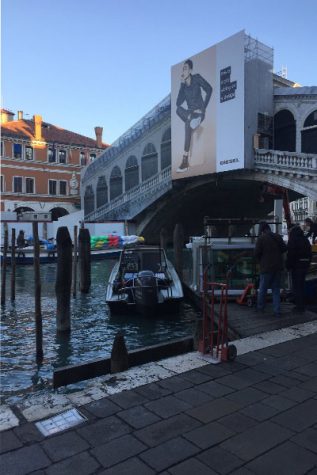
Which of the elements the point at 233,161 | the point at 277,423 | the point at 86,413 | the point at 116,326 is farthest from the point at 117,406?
the point at 233,161

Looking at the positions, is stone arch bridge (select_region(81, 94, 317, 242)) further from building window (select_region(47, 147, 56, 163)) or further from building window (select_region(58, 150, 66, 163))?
building window (select_region(47, 147, 56, 163))

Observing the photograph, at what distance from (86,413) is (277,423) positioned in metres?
1.48

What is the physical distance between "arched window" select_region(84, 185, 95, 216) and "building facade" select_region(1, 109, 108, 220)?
209cm

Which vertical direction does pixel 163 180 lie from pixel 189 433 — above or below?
above

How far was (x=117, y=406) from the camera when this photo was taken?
3467 millimetres

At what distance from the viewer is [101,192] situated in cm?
3712

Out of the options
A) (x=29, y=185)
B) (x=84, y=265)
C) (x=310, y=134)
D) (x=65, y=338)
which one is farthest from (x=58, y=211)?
(x=65, y=338)

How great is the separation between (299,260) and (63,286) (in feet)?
15.6

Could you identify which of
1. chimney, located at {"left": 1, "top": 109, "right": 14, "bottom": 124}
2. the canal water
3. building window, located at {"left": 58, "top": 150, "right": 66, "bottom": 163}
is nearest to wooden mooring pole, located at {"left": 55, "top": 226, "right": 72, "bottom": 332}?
the canal water

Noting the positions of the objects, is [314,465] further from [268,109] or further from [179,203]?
[179,203]

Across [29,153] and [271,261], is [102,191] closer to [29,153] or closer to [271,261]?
[29,153]

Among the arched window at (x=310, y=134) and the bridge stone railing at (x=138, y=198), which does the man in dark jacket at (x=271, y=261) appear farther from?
the bridge stone railing at (x=138, y=198)

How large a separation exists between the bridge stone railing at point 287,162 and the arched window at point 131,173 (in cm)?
1239

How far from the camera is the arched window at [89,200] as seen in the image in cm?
3828
